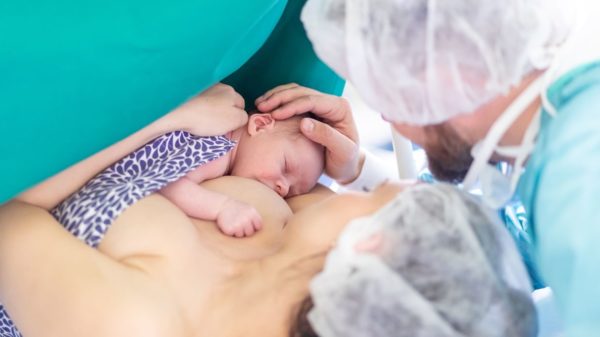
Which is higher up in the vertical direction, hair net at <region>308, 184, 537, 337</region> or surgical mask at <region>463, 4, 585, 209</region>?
surgical mask at <region>463, 4, 585, 209</region>

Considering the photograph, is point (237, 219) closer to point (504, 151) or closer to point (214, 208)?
point (214, 208)

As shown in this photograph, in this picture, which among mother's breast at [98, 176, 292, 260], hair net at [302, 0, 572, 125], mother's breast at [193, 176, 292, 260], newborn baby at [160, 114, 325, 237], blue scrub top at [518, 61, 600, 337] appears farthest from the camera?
newborn baby at [160, 114, 325, 237]

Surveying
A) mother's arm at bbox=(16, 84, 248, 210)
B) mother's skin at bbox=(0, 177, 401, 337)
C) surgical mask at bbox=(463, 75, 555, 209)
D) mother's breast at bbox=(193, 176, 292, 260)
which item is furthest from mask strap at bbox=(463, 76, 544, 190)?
mother's arm at bbox=(16, 84, 248, 210)

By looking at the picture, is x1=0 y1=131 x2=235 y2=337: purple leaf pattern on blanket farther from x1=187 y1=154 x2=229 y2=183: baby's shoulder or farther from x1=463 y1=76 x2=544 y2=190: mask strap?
x1=463 y1=76 x2=544 y2=190: mask strap

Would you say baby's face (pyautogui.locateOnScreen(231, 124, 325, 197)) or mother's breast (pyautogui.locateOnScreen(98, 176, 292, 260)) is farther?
baby's face (pyautogui.locateOnScreen(231, 124, 325, 197))

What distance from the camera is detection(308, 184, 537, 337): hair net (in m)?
0.75

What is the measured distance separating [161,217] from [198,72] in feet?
0.73

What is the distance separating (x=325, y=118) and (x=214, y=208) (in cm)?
34

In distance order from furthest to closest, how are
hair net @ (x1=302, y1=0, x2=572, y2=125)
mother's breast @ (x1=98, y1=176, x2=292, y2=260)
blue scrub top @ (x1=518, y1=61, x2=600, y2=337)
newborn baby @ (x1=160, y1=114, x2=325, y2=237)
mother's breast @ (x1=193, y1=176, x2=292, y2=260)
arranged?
1. newborn baby @ (x1=160, y1=114, x2=325, y2=237)
2. mother's breast @ (x1=193, y1=176, x2=292, y2=260)
3. mother's breast @ (x1=98, y1=176, x2=292, y2=260)
4. hair net @ (x1=302, y1=0, x2=572, y2=125)
5. blue scrub top @ (x1=518, y1=61, x2=600, y2=337)

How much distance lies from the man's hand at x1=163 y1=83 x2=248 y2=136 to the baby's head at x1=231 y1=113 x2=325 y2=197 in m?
0.05

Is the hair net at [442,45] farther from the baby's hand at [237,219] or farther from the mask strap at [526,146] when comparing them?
the baby's hand at [237,219]

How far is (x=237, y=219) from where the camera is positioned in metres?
1.05

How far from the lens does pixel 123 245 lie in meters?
0.92

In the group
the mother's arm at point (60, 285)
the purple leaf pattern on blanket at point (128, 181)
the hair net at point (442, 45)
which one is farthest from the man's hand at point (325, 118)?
the mother's arm at point (60, 285)
